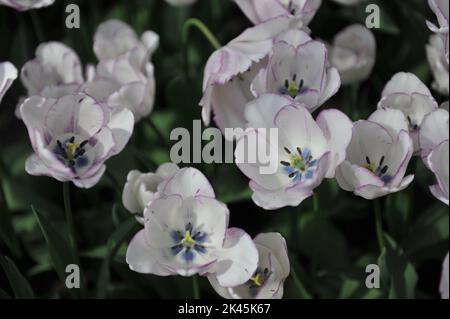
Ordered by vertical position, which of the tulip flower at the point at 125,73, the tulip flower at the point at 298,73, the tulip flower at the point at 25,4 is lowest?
the tulip flower at the point at 125,73

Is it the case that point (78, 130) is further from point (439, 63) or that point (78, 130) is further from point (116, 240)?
point (439, 63)

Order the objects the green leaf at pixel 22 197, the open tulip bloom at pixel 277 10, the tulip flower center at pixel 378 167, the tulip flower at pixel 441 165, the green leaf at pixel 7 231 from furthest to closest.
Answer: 1. the green leaf at pixel 22 197
2. the green leaf at pixel 7 231
3. the open tulip bloom at pixel 277 10
4. the tulip flower center at pixel 378 167
5. the tulip flower at pixel 441 165

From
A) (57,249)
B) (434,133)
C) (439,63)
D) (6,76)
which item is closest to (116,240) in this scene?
(57,249)

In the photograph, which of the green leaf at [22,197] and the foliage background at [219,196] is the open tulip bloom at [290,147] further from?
the green leaf at [22,197]

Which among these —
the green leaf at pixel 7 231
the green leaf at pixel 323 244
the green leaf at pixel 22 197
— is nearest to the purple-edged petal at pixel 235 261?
the green leaf at pixel 323 244
